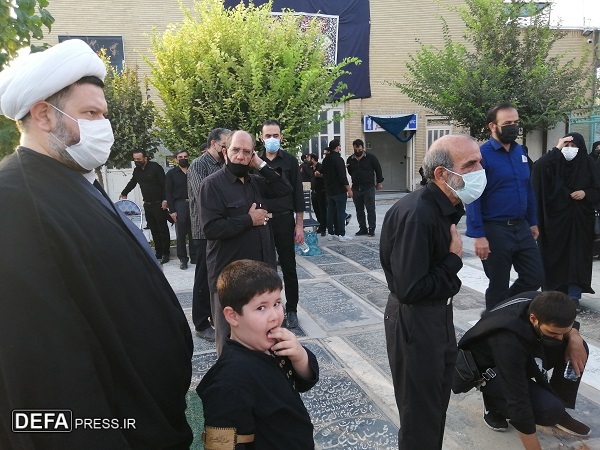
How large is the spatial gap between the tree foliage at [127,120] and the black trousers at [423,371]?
31.6ft

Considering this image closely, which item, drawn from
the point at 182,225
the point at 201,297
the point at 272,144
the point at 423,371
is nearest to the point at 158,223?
the point at 182,225

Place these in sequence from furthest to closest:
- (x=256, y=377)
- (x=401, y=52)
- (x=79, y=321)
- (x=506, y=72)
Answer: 1. (x=401, y=52)
2. (x=506, y=72)
3. (x=256, y=377)
4. (x=79, y=321)

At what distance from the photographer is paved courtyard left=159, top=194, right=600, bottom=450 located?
9.82 ft

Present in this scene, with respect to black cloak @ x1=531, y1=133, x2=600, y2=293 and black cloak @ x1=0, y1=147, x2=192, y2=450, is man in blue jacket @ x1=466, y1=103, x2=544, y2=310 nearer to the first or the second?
black cloak @ x1=531, y1=133, x2=600, y2=293

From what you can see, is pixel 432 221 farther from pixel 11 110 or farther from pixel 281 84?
pixel 281 84

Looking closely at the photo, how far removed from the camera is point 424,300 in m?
2.37

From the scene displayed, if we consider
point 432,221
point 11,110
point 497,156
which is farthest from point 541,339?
point 11,110

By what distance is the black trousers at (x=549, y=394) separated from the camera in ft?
9.22

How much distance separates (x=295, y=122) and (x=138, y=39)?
38.9 ft

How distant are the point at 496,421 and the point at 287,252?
2405mm

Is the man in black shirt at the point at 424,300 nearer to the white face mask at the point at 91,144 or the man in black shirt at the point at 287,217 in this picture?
the white face mask at the point at 91,144

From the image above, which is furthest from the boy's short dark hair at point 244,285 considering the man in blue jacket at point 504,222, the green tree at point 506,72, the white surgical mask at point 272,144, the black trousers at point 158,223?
the green tree at point 506,72

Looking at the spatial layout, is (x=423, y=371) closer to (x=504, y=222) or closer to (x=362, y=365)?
(x=362, y=365)

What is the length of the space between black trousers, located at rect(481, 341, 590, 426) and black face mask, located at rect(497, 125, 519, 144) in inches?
71.9
